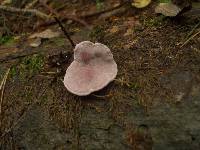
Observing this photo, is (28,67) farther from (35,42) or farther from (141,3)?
(141,3)

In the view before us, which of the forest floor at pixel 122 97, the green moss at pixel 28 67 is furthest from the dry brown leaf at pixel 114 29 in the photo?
the green moss at pixel 28 67

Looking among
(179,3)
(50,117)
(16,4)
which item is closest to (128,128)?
(50,117)

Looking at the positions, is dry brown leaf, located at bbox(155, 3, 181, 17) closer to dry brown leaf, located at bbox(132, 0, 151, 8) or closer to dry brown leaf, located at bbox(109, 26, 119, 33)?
dry brown leaf, located at bbox(132, 0, 151, 8)

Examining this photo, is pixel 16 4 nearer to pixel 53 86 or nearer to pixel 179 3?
pixel 53 86

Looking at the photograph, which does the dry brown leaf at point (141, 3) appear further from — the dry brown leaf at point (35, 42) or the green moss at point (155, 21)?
the dry brown leaf at point (35, 42)

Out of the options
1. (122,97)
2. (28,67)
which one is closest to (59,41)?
(28,67)

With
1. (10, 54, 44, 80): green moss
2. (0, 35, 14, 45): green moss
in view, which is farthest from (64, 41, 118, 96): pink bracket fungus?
(0, 35, 14, 45): green moss
